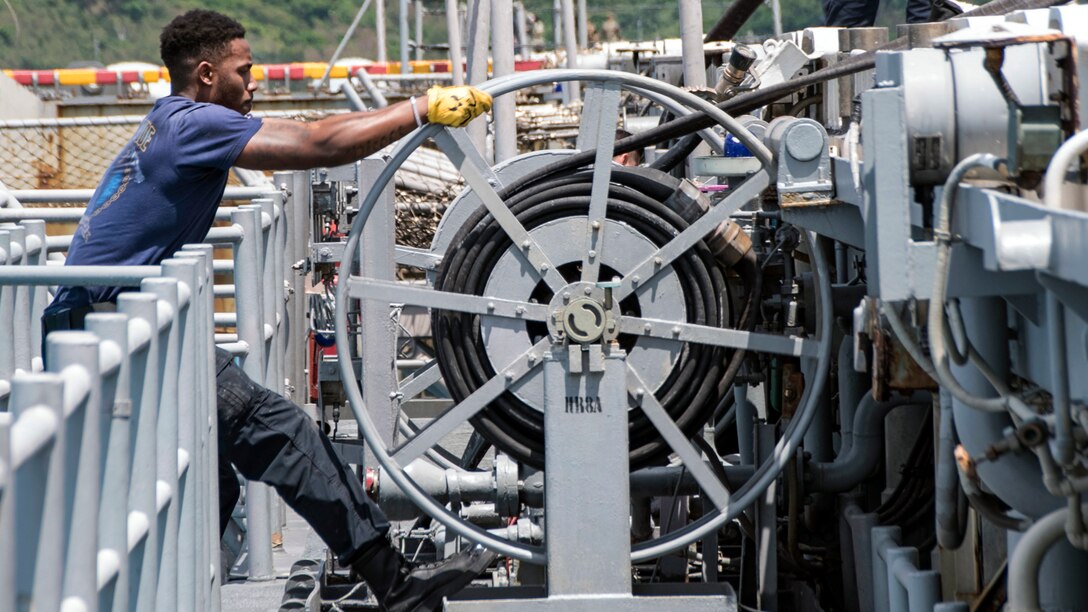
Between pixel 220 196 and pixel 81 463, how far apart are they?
7.80 ft

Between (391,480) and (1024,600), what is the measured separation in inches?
105

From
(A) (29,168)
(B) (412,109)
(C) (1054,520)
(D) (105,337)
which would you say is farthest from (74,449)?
(A) (29,168)

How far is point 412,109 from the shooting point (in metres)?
4.76

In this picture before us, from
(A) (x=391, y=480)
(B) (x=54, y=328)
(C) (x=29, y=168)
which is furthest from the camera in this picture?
(C) (x=29, y=168)

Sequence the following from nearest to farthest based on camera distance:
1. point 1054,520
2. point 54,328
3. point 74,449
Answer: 1. point 74,449
2. point 1054,520
3. point 54,328

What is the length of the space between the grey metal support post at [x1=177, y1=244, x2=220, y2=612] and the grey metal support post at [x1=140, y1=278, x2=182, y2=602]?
0.94ft

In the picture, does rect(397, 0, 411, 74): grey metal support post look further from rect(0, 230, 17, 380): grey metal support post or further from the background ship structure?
rect(0, 230, 17, 380): grey metal support post

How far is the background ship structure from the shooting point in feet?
9.98

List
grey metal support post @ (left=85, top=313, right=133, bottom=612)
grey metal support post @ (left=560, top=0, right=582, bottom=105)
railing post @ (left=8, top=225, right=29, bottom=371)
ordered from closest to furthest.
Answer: grey metal support post @ (left=85, top=313, right=133, bottom=612) < railing post @ (left=8, top=225, right=29, bottom=371) < grey metal support post @ (left=560, top=0, right=582, bottom=105)

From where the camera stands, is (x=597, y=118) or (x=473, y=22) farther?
(x=473, y=22)

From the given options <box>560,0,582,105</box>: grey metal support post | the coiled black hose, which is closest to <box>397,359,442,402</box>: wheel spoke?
the coiled black hose

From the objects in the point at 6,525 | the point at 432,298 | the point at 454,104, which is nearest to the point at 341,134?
the point at 454,104

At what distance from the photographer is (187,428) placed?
3.91m

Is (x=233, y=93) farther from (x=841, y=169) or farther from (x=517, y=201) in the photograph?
(x=841, y=169)
